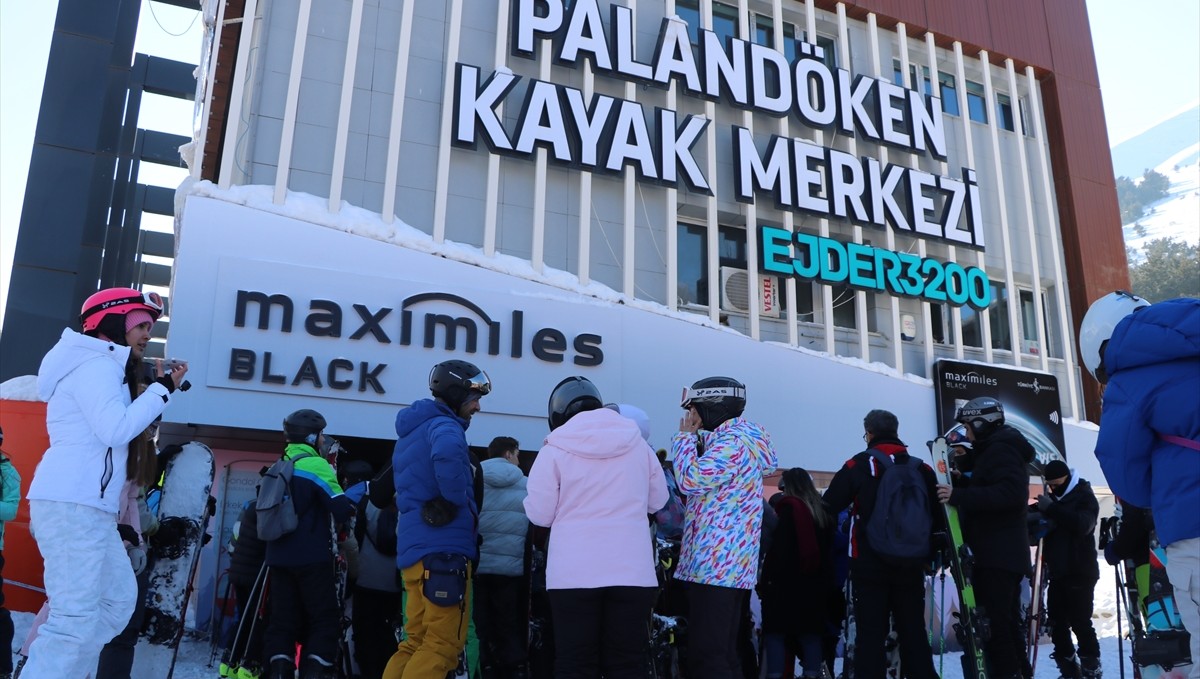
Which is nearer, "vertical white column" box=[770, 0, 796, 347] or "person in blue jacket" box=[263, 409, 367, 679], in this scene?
"person in blue jacket" box=[263, 409, 367, 679]

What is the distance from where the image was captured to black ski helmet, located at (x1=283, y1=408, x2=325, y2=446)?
5.49 metres

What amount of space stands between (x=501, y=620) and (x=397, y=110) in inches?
254

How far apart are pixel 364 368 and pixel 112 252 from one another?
1417 cm

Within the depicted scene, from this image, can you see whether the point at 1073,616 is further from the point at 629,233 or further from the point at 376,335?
the point at 376,335

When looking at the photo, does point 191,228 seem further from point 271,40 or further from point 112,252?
point 112,252

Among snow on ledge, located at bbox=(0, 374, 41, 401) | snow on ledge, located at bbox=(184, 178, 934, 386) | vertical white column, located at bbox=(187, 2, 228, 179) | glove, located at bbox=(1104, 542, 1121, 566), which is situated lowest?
glove, located at bbox=(1104, 542, 1121, 566)

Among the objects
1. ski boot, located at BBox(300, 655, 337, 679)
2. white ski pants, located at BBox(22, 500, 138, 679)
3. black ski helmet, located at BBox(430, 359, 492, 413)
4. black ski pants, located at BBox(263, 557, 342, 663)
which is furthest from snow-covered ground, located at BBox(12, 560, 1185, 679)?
black ski helmet, located at BBox(430, 359, 492, 413)

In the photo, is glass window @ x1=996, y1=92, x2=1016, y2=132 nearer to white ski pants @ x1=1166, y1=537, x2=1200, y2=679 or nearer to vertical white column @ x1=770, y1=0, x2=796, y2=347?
vertical white column @ x1=770, y1=0, x2=796, y2=347

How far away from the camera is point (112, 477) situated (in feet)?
13.1

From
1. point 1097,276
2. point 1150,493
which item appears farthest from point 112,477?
point 1097,276

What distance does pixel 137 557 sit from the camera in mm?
4562

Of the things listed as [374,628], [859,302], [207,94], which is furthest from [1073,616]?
[207,94]

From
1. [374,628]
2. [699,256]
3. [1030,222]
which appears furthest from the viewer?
[1030,222]

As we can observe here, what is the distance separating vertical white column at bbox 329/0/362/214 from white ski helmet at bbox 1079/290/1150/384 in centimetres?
754
